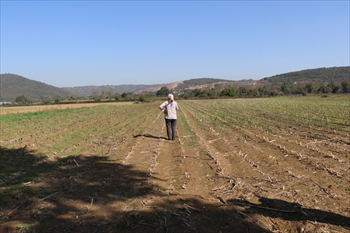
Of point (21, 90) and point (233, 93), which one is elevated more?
point (21, 90)

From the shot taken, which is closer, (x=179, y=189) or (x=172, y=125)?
(x=179, y=189)

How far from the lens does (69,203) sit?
14.4ft

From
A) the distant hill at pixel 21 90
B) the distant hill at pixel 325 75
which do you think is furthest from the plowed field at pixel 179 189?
the distant hill at pixel 21 90

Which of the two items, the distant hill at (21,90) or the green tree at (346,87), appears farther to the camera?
the distant hill at (21,90)

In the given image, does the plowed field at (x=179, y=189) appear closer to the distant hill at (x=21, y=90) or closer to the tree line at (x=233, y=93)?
the tree line at (x=233, y=93)

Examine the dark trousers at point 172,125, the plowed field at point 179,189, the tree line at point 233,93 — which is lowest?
the plowed field at point 179,189

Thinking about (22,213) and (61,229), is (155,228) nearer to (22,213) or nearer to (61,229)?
(61,229)

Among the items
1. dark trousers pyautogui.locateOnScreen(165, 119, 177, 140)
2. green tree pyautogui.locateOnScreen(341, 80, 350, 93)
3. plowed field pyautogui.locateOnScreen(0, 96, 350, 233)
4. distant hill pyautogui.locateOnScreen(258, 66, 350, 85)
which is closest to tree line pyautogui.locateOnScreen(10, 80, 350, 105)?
green tree pyautogui.locateOnScreen(341, 80, 350, 93)

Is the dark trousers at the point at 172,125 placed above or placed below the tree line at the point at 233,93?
below

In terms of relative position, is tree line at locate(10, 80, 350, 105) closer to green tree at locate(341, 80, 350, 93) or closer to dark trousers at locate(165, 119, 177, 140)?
green tree at locate(341, 80, 350, 93)

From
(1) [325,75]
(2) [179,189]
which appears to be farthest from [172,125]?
(1) [325,75]

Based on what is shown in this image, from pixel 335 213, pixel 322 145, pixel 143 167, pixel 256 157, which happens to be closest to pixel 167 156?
pixel 143 167

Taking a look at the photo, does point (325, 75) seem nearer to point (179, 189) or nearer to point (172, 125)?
point (172, 125)

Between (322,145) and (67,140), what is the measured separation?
35.2ft
